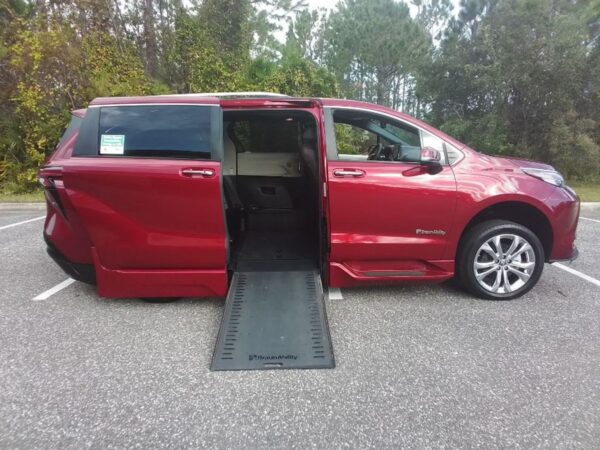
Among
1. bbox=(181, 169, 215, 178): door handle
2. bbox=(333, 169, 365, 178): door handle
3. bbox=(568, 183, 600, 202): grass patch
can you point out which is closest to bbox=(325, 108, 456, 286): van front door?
bbox=(333, 169, 365, 178): door handle

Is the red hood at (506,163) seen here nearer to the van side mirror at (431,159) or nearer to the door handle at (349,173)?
the van side mirror at (431,159)

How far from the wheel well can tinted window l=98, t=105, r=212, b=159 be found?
2.42 meters

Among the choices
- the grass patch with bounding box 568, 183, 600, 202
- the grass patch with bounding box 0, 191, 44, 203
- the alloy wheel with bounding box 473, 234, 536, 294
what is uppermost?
the alloy wheel with bounding box 473, 234, 536, 294

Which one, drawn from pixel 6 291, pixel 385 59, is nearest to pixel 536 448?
pixel 6 291

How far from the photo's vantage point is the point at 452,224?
3.38 m

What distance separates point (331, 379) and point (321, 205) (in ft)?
4.99

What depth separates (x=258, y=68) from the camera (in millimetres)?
10766

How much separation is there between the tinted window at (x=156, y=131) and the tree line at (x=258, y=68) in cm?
737

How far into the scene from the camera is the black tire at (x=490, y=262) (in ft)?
11.3

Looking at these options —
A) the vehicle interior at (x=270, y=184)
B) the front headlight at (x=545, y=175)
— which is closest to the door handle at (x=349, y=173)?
the vehicle interior at (x=270, y=184)

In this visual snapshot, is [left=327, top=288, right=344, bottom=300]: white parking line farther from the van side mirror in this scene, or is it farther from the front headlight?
the front headlight

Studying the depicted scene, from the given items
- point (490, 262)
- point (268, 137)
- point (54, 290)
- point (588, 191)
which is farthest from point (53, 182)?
point (588, 191)

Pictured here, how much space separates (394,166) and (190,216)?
1746 mm

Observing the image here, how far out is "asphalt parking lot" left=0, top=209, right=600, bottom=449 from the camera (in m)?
2.02
